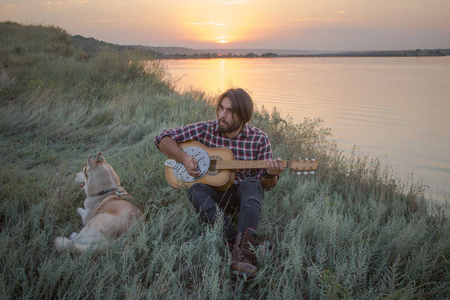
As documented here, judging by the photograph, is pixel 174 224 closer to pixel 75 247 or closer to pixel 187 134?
pixel 75 247

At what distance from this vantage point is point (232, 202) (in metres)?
3.44

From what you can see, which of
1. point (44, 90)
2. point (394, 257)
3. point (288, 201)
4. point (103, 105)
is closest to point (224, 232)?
point (288, 201)

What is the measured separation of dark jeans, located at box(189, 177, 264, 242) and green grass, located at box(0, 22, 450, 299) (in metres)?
0.16

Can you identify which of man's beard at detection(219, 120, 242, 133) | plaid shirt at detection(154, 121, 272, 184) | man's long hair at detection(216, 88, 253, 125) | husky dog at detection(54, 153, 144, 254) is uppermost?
man's long hair at detection(216, 88, 253, 125)

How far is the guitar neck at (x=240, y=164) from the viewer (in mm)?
3275

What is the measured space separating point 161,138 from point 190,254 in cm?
163

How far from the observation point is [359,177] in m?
4.88

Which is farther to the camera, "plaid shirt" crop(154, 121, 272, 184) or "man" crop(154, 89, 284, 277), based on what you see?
"plaid shirt" crop(154, 121, 272, 184)

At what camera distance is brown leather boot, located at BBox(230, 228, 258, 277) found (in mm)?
2463

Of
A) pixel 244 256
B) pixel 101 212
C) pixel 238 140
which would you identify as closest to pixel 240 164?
pixel 238 140

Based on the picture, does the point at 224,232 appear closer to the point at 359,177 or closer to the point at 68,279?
the point at 68,279

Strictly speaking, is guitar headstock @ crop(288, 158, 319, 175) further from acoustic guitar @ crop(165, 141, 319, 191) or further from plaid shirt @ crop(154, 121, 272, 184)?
plaid shirt @ crop(154, 121, 272, 184)

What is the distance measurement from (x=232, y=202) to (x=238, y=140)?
0.70m

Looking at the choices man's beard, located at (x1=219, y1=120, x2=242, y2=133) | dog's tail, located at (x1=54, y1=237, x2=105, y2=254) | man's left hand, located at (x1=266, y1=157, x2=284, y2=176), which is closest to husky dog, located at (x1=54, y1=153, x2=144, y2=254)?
dog's tail, located at (x1=54, y1=237, x2=105, y2=254)
